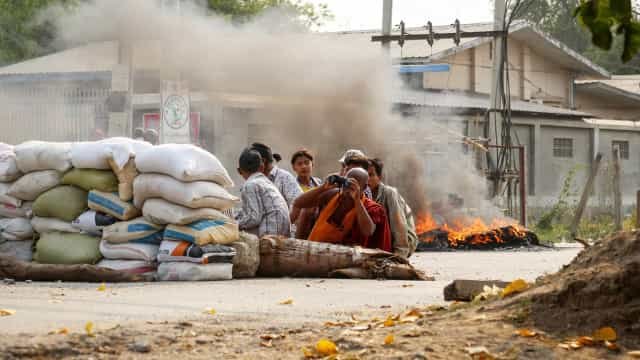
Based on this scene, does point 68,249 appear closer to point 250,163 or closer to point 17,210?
point 17,210

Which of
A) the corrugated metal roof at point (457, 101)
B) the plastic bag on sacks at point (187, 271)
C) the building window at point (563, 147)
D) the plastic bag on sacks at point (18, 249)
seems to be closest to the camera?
the plastic bag on sacks at point (187, 271)

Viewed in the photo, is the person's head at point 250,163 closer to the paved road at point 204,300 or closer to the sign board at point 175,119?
the paved road at point 204,300

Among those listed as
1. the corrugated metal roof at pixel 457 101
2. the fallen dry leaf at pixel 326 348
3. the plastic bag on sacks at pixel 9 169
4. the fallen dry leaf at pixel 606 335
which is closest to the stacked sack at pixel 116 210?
the plastic bag on sacks at pixel 9 169

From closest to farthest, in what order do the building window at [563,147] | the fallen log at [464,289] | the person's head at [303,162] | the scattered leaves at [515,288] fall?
the scattered leaves at [515,288] → the fallen log at [464,289] → the person's head at [303,162] → the building window at [563,147]

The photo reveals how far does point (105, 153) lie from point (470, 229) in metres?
8.81

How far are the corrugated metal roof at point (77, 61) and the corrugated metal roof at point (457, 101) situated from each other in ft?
20.8

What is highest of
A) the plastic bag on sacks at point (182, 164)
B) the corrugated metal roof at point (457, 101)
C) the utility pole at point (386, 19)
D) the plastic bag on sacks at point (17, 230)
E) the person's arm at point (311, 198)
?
the utility pole at point (386, 19)

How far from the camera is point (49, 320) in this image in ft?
21.8

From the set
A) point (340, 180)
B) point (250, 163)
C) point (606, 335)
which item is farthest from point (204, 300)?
point (606, 335)

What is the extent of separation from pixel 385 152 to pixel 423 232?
321 cm

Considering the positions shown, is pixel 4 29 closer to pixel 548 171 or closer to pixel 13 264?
pixel 548 171

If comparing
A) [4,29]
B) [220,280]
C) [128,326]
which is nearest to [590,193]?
[220,280]

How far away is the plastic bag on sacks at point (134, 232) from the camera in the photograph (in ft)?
33.1

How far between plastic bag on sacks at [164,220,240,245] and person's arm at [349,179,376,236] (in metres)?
1.12
